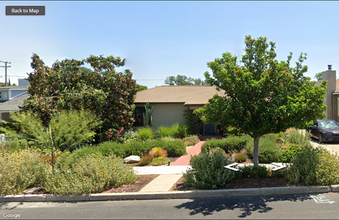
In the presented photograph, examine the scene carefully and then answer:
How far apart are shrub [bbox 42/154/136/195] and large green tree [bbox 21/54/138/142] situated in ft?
20.6

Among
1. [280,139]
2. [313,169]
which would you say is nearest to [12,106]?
[280,139]

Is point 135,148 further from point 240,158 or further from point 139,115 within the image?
point 139,115

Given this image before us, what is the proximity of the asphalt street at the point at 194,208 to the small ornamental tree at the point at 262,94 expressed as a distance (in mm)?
2055

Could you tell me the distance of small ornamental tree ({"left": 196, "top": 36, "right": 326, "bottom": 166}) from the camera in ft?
23.9

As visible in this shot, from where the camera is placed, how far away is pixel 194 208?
20.4 feet

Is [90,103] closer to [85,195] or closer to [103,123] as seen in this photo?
[103,123]

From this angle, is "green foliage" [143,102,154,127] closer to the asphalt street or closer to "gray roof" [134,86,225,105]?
"gray roof" [134,86,225,105]

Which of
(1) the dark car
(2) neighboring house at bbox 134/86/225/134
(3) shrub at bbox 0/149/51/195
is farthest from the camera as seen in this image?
(2) neighboring house at bbox 134/86/225/134

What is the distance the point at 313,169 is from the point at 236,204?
107 inches

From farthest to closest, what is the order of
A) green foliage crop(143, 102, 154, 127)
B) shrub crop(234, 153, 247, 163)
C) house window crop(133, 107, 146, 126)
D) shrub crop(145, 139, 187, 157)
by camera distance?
house window crop(133, 107, 146, 126) < green foliage crop(143, 102, 154, 127) < shrub crop(145, 139, 187, 157) < shrub crop(234, 153, 247, 163)

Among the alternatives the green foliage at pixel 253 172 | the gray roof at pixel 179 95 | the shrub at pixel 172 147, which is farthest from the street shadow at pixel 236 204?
the gray roof at pixel 179 95

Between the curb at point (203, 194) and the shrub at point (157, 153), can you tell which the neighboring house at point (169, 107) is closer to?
the shrub at point (157, 153)

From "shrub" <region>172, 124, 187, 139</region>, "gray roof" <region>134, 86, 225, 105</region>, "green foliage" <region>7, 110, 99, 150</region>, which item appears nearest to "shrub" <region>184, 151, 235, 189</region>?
"green foliage" <region>7, 110, 99, 150</region>

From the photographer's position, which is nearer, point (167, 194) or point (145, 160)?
point (167, 194)
